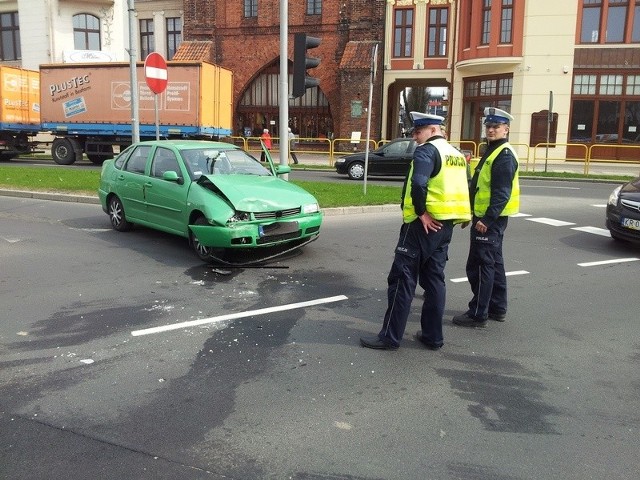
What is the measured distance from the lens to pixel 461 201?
181 inches

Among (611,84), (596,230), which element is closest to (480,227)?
(596,230)

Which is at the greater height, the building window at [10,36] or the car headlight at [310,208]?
the building window at [10,36]

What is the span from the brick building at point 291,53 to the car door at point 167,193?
813 inches

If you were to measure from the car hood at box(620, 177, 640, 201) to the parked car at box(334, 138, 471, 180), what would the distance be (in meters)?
9.70

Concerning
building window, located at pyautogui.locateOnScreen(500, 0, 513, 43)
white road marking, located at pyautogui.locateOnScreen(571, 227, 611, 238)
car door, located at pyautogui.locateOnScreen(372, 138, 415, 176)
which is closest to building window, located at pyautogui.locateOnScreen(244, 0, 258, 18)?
building window, located at pyautogui.locateOnScreen(500, 0, 513, 43)

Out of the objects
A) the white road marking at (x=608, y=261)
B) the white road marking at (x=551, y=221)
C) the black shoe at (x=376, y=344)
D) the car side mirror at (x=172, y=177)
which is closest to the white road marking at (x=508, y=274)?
the white road marking at (x=608, y=261)

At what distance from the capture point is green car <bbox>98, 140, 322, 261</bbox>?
23.3 ft

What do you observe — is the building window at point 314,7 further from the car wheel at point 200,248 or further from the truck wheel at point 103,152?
the car wheel at point 200,248

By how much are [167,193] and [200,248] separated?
113 cm

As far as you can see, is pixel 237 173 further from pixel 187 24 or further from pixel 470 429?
pixel 187 24

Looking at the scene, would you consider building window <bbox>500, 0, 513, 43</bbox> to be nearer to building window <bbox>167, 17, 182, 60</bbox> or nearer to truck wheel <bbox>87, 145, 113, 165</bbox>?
truck wheel <bbox>87, 145, 113, 165</bbox>

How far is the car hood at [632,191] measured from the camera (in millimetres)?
8805

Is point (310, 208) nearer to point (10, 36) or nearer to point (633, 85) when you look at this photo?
point (633, 85)

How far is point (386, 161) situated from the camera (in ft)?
62.1
